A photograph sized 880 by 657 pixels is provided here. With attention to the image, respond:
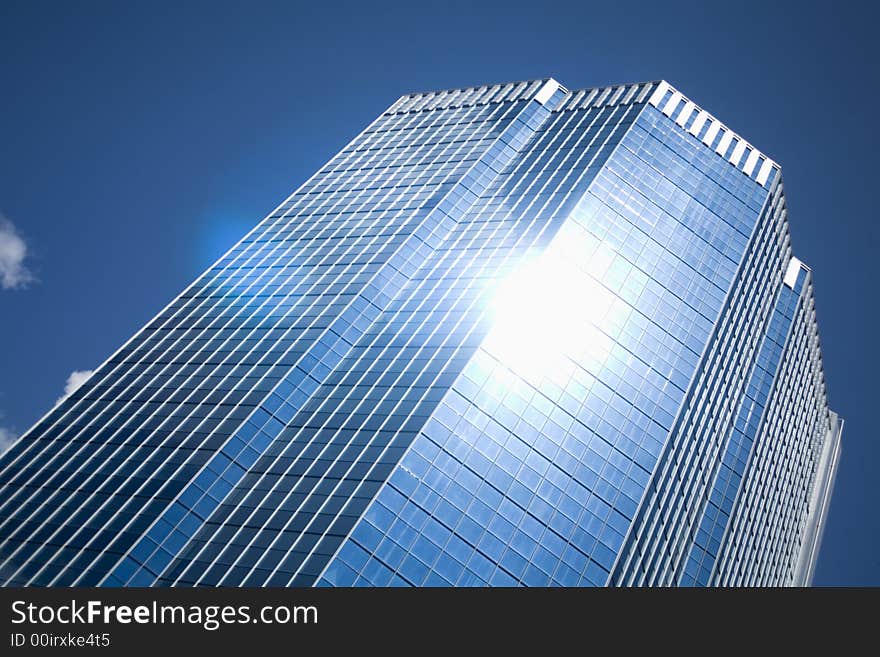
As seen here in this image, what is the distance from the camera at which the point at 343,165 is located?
143m

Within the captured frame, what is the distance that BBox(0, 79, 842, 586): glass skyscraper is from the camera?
2891 inches

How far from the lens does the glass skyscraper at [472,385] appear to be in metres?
73.4

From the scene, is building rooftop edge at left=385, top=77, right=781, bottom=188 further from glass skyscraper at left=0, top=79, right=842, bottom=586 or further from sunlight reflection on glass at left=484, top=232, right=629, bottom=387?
sunlight reflection on glass at left=484, top=232, right=629, bottom=387

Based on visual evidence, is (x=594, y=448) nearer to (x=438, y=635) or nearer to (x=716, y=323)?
(x=716, y=323)

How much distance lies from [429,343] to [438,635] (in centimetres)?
6411

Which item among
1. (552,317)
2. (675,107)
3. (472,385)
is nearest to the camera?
(472,385)

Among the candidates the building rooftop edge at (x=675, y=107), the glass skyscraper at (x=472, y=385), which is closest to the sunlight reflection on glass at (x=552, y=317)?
the glass skyscraper at (x=472, y=385)

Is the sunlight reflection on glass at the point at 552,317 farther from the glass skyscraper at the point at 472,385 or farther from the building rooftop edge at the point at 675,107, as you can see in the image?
the building rooftop edge at the point at 675,107

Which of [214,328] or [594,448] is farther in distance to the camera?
[214,328]

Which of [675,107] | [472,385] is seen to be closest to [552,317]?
[472,385]

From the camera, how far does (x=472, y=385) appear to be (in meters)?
85.1

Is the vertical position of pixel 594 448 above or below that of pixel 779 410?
below

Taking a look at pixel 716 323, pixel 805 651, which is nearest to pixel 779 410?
pixel 716 323

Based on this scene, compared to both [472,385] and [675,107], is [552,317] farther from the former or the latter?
[675,107]
